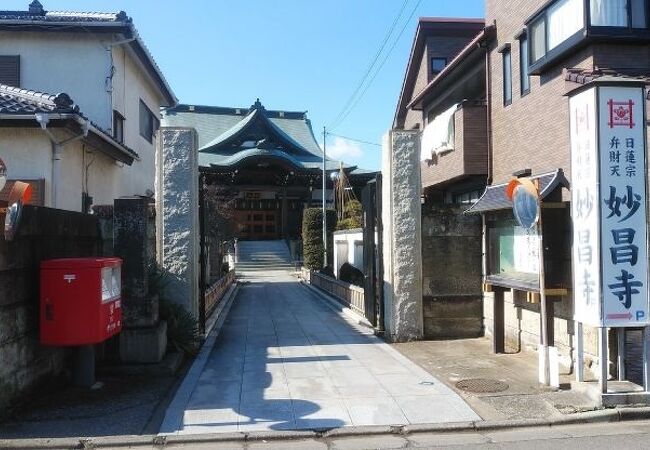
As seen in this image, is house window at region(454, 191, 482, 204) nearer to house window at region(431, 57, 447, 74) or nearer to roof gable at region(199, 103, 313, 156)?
house window at region(431, 57, 447, 74)

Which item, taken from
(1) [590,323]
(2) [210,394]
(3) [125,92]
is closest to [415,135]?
(1) [590,323]

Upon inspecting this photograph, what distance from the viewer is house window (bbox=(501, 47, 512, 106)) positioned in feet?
37.0

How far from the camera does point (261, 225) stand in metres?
37.9

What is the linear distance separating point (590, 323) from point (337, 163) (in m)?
31.6

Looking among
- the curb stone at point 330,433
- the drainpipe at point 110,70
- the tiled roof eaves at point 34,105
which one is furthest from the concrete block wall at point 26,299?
the drainpipe at point 110,70

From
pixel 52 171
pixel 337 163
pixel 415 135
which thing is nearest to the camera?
pixel 415 135

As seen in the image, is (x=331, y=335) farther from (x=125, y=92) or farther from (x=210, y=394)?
(x=125, y=92)

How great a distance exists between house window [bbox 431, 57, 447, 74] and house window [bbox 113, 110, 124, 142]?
10525mm

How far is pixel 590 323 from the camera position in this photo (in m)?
5.95

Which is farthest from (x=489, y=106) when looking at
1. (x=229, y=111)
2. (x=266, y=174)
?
(x=229, y=111)

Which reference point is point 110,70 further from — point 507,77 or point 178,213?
point 507,77

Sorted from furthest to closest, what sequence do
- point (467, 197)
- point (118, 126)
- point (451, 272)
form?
point (118, 126) → point (467, 197) → point (451, 272)

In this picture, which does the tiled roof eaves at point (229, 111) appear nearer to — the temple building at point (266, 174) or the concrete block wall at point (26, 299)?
the temple building at point (266, 174)

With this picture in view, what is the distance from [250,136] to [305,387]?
33.9 metres
